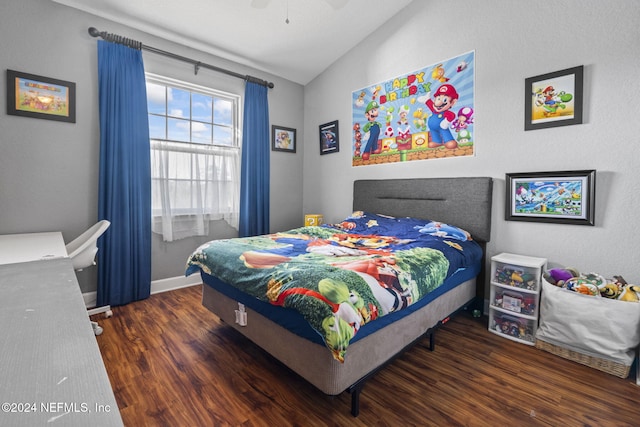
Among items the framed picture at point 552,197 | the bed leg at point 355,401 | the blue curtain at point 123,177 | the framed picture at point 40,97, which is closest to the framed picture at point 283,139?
the blue curtain at point 123,177

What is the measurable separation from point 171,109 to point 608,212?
4220 mm

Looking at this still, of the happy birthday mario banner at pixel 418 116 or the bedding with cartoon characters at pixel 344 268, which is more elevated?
the happy birthday mario banner at pixel 418 116

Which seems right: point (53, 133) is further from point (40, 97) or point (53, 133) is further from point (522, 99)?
point (522, 99)

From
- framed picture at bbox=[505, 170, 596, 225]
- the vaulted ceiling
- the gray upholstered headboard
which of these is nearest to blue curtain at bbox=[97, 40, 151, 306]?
the vaulted ceiling

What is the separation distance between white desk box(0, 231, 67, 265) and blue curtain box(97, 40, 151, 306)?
584mm

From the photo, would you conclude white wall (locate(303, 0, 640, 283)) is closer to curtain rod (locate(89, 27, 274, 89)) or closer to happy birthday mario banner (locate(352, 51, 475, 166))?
happy birthday mario banner (locate(352, 51, 475, 166))

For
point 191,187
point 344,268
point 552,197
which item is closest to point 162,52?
point 191,187

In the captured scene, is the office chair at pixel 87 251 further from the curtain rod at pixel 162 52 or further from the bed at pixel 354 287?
the curtain rod at pixel 162 52

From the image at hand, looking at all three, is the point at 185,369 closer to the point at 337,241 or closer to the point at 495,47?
the point at 337,241

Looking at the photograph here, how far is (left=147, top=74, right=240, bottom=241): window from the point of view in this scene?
3318mm

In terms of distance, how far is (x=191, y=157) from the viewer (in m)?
3.53

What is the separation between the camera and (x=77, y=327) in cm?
68

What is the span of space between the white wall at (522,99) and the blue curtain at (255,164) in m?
1.58

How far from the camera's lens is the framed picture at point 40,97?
2.51 meters
